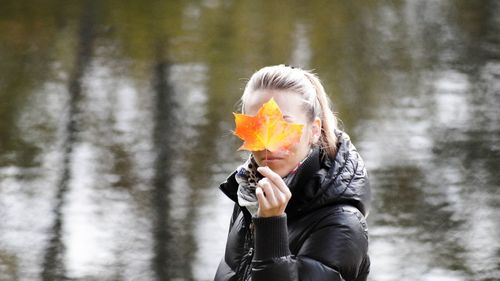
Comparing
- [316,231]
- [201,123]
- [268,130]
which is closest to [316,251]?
[316,231]

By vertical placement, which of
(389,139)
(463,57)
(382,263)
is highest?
(463,57)

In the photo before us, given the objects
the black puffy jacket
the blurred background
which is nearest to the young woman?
the black puffy jacket

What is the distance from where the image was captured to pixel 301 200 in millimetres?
1981

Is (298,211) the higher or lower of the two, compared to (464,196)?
higher

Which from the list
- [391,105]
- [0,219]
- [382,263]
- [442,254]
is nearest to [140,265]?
[0,219]

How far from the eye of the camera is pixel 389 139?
6.56 m

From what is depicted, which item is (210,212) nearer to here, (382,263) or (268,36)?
(382,263)

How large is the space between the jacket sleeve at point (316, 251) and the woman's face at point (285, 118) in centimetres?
17

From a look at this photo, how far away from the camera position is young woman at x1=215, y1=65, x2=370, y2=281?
1.84 metres

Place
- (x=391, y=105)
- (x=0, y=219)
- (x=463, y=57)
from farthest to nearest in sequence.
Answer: (x=463, y=57), (x=391, y=105), (x=0, y=219)

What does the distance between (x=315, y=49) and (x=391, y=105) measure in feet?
3.89

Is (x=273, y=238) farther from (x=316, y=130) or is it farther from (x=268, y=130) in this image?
(x=316, y=130)

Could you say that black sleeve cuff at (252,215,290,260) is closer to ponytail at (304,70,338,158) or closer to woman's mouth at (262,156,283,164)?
woman's mouth at (262,156,283,164)

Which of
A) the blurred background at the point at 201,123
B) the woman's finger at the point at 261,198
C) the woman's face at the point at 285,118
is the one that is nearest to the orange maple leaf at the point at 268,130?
the woman's face at the point at 285,118
